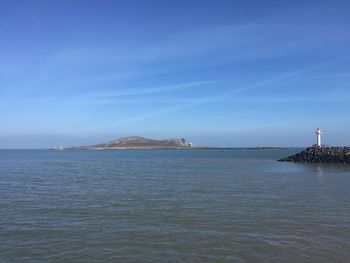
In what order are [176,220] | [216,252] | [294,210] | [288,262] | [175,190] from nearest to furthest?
[288,262] → [216,252] → [176,220] → [294,210] → [175,190]

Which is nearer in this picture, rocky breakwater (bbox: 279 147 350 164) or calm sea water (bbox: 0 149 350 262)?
calm sea water (bbox: 0 149 350 262)

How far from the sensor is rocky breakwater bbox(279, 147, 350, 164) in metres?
52.2

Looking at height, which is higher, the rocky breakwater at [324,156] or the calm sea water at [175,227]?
the rocky breakwater at [324,156]

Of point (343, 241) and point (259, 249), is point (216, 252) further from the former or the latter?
point (343, 241)

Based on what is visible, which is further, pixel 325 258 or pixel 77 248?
pixel 77 248

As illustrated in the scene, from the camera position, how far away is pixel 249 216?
14.1m

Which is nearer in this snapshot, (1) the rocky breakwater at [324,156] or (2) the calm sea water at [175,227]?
(2) the calm sea water at [175,227]

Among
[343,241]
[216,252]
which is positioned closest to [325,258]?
[343,241]

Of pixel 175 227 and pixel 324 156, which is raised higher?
pixel 324 156

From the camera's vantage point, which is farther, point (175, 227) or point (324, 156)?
point (324, 156)

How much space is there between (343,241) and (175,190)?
41.1ft

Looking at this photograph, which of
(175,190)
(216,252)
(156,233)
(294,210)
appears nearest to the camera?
(216,252)

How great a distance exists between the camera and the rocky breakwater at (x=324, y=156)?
5221cm

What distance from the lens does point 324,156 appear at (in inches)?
2184
